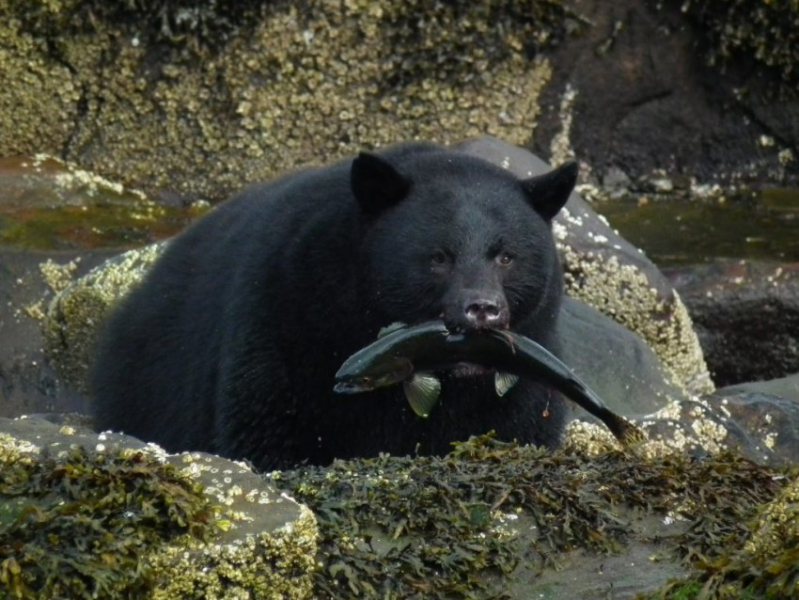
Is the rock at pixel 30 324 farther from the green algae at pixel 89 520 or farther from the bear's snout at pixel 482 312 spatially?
the green algae at pixel 89 520

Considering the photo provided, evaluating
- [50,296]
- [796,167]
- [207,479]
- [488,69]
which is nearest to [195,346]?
[50,296]

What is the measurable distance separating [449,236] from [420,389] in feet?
2.78

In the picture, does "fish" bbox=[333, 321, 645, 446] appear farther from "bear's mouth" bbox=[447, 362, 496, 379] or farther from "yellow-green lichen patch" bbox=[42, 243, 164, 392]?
"yellow-green lichen patch" bbox=[42, 243, 164, 392]

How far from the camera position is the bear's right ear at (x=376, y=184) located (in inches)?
282

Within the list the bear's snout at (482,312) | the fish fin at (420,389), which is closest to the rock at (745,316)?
the bear's snout at (482,312)

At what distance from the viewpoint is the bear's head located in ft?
23.4

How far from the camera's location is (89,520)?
3.96m

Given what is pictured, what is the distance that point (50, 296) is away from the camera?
11.0m

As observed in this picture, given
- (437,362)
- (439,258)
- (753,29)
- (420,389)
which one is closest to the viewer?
(420,389)

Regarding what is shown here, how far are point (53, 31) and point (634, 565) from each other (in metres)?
9.63

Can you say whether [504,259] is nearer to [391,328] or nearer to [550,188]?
[550,188]

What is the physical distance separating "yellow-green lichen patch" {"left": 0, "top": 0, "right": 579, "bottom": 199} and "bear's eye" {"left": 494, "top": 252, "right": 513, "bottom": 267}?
615 cm

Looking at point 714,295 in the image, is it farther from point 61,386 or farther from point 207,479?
point 207,479

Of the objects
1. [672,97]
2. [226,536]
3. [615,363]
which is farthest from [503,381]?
[672,97]
